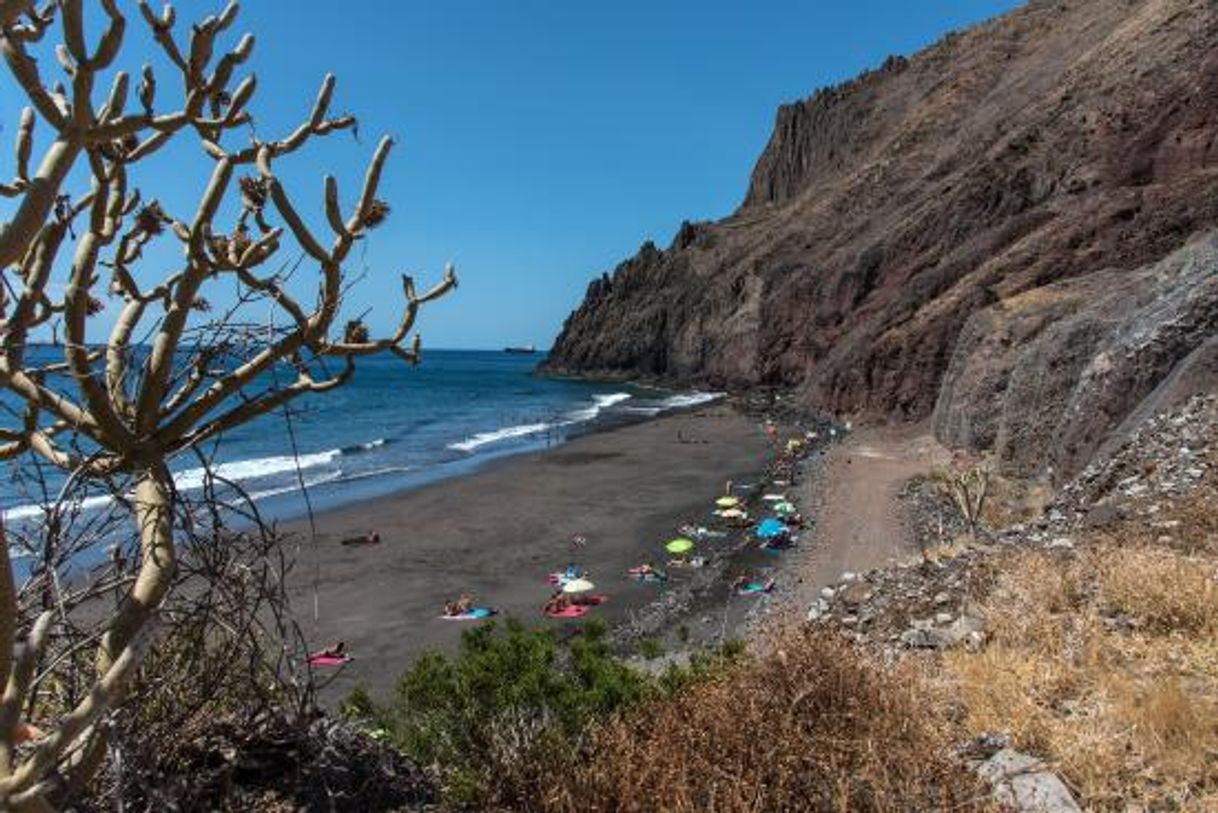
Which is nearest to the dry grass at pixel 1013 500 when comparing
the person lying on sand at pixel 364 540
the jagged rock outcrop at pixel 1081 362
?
the jagged rock outcrop at pixel 1081 362

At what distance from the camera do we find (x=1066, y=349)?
21422 millimetres

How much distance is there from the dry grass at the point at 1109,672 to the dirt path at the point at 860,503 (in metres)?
7.74

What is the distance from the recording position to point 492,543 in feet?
71.5

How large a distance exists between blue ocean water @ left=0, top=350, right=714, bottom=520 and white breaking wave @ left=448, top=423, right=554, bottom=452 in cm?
7

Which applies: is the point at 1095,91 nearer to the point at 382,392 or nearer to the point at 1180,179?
the point at 1180,179

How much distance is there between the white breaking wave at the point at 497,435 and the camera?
4462 cm

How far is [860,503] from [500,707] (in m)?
19.7

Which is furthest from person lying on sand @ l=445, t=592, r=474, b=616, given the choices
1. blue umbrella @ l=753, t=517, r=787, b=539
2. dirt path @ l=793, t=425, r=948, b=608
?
blue umbrella @ l=753, t=517, r=787, b=539

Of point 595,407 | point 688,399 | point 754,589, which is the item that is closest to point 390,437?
point 595,407

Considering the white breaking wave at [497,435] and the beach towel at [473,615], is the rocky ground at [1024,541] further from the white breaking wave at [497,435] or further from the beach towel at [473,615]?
the white breaking wave at [497,435]

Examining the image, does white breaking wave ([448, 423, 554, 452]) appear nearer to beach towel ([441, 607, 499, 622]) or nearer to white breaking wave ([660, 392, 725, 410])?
white breaking wave ([660, 392, 725, 410])

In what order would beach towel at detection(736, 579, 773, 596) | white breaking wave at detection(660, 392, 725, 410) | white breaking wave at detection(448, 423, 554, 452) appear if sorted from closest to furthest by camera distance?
beach towel at detection(736, 579, 773, 596)
white breaking wave at detection(448, 423, 554, 452)
white breaking wave at detection(660, 392, 725, 410)

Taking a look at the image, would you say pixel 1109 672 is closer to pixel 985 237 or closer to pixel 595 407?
pixel 985 237

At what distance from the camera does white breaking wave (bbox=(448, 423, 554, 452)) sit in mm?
44625
